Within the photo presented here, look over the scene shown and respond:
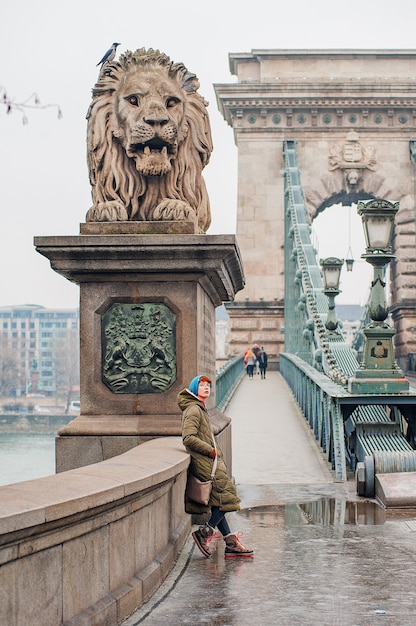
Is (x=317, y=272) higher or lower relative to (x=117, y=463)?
higher

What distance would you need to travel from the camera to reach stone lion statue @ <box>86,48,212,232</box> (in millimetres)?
8688

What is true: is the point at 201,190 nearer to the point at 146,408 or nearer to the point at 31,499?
the point at 146,408

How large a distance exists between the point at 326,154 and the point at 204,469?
44.1 meters

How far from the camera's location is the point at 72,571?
495 centimetres

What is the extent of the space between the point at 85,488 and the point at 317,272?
1185 inches

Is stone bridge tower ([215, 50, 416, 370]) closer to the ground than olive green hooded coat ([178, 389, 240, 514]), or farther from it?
farther from it

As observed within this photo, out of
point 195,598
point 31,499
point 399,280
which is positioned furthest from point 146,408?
point 399,280

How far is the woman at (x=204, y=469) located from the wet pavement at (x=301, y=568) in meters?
0.13

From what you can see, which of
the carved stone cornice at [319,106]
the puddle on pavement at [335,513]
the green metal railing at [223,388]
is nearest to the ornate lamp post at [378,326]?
the puddle on pavement at [335,513]

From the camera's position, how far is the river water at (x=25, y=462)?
39375 millimetres

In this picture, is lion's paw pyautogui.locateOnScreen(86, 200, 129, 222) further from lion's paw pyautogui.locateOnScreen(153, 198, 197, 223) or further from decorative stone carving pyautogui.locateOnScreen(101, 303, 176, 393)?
decorative stone carving pyautogui.locateOnScreen(101, 303, 176, 393)

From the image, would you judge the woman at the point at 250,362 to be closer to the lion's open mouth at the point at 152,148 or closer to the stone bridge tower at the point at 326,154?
the stone bridge tower at the point at 326,154

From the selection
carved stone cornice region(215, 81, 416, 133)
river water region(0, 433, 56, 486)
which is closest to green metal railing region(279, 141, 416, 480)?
river water region(0, 433, 56, 486)

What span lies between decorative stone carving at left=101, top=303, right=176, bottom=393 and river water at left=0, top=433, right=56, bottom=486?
24.3 metres
